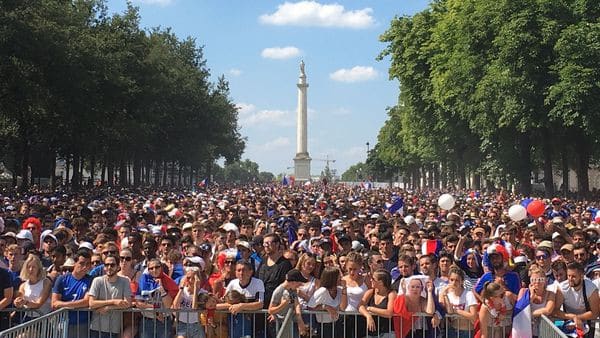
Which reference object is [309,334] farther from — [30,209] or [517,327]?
[30,209]

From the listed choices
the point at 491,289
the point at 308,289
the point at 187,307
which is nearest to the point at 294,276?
the point at 308,289

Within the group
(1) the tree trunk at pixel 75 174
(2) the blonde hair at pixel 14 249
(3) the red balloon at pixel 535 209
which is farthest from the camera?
(1) the tree trunk at pixel 75 174

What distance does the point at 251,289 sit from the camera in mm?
9781

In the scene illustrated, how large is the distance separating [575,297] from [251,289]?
3.40 metres

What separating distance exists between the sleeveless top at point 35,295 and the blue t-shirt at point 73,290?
0.71 ft

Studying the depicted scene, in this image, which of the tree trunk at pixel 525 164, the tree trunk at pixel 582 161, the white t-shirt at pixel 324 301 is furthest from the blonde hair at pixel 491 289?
the tree trunk at pixel 525 164

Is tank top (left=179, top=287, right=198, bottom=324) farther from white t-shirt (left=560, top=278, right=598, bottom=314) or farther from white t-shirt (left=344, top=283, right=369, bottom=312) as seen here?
white t-shirt (left=560, top=278, right=598, bottom=314)

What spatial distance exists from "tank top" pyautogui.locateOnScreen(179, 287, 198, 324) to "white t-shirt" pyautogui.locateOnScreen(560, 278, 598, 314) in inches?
152

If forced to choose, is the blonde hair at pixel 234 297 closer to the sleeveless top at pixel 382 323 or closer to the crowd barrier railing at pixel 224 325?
the crowd barrier railing at pixel 224 325

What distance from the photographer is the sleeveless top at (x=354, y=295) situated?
9.64 metres

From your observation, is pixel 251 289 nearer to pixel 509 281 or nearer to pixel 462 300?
pixel 462 300

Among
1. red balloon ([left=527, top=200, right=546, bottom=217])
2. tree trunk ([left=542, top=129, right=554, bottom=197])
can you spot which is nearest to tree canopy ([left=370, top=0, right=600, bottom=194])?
tree trunk ([left=542, top=129, right=554, bottom=197])

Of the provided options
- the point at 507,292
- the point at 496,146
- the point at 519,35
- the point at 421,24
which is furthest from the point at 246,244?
the point at 421,24

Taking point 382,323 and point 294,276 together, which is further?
point 294,276
